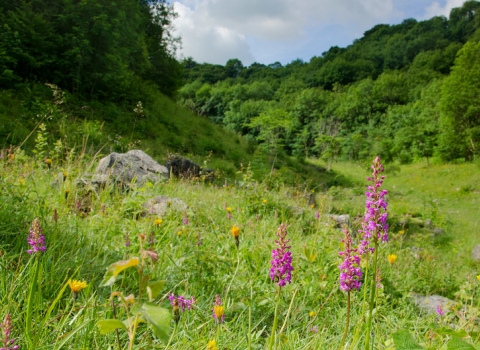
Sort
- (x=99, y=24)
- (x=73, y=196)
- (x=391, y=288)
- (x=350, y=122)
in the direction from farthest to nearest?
(x=350, y=122) < (x=99, y=24) < (x=73, y=196) < (x=391, y=288)

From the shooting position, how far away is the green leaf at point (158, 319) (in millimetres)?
426

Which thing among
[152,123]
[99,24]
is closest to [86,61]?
[99,24]

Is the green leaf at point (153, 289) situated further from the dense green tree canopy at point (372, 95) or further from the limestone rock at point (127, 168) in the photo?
the dense green tree canopy at point (372, 95)

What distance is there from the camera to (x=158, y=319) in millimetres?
456

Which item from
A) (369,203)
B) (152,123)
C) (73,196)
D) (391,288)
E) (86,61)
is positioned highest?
(86,61)

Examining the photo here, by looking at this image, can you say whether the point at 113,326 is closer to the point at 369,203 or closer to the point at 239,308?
the point at 369,203

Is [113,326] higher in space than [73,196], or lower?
higher

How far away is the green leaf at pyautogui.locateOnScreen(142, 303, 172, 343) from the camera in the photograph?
1.40 ft

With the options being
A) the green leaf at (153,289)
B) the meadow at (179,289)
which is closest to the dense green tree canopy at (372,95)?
the meadow at (179,289)

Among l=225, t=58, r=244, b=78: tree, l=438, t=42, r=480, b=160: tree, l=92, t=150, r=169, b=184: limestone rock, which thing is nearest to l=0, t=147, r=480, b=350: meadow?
l=92, t=150, r=169, b=184: limestone rock

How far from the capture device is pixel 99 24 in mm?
9328

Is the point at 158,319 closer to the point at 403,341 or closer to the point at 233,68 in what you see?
the point at 403,341

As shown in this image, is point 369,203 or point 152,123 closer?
point 369,203

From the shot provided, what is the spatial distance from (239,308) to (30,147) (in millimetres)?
6696
